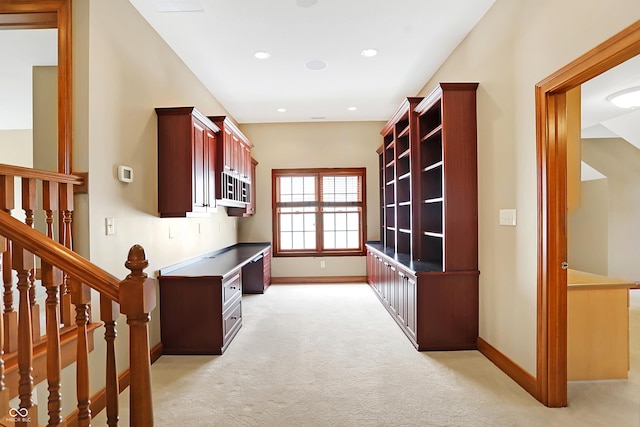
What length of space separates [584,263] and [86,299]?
739cm

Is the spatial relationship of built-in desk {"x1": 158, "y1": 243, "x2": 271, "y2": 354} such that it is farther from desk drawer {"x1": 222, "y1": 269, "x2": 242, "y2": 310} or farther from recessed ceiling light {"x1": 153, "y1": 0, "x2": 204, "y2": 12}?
recessed ceiling light {"x1": 153, "y1": 0, "x2": 204, "y2": 12}

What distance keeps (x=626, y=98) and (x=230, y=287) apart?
478 centimetres

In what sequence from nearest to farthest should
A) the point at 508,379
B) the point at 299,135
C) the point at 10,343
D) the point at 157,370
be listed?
the point at 10,343 < the point at 508,379 < the point at 157,370 < the point at 299,135

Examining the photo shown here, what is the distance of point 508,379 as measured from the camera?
106 inches

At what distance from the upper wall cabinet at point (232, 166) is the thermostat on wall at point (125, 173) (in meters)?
1.30

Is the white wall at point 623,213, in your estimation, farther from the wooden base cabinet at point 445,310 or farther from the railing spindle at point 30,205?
the railing spindle at point 30,205

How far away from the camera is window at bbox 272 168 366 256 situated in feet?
21.7

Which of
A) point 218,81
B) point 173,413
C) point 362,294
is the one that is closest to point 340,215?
point 362,294

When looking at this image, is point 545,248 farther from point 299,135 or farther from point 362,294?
point 299,135

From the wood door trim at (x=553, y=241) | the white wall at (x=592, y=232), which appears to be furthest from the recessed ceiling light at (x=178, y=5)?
the white wall at (x=592, y=232)

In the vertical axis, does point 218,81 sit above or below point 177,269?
above

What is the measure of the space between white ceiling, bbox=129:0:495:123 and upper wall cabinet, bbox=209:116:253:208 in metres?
0.63

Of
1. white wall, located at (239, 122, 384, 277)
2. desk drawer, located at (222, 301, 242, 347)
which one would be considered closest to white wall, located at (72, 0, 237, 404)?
desk drawer, located at (222, 301, 242, 347)

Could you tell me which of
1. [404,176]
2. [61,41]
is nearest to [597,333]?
[404,176]
